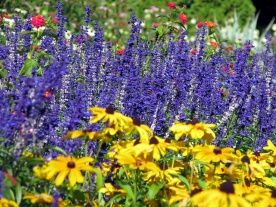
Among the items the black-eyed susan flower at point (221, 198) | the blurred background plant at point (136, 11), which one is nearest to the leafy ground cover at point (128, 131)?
the black-eyed susan flower at point (221, 198)

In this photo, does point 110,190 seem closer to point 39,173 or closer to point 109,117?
point 109,117

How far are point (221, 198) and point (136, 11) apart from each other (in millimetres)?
11661

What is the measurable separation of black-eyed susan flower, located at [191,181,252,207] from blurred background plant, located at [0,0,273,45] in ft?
28.3

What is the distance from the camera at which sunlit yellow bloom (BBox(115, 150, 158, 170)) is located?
2945mm

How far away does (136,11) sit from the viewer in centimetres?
1389

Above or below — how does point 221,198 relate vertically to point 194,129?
below

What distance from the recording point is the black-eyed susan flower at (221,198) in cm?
247

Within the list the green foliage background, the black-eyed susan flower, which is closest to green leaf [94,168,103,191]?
the black-eyed susan flower

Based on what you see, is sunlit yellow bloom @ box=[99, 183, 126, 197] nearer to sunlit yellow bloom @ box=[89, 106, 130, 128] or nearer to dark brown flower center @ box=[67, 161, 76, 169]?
sunlit yellow bloom @ box=[89, 106, 130, 128]

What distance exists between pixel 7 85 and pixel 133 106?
0.89 m

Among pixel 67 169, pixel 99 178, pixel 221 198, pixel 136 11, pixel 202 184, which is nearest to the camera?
pixel 221 198

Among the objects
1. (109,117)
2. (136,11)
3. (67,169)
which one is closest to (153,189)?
(109,117)

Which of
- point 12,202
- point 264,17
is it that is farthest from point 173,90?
point 264,17

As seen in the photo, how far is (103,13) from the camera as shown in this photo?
42.7ft
